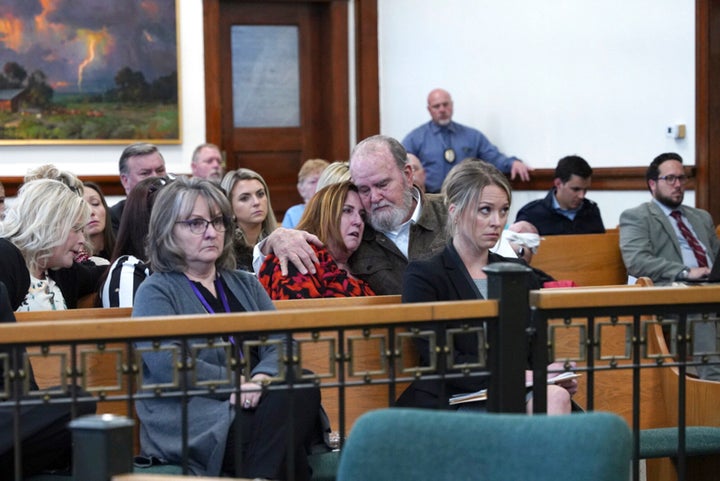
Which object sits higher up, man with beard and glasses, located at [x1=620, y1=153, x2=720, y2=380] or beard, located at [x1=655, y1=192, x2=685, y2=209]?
beard, located at [x1=655, y1=192, x2=685, y2=209]

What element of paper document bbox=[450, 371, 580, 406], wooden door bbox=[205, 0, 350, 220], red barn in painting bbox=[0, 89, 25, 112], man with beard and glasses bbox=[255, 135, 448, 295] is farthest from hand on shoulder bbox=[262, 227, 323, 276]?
wooden door bbox=[205, 0, 350, 220]

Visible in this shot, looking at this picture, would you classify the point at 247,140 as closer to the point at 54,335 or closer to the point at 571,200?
the point at 571,200

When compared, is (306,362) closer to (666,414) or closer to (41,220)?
(41,220)

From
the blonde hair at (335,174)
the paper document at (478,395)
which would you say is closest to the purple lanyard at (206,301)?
the paper document at (478,395)

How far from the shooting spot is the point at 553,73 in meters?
9.48

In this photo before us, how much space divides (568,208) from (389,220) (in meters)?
3.39

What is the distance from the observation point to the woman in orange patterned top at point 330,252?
440cm

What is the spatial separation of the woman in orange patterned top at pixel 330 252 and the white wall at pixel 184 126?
17.2 feet

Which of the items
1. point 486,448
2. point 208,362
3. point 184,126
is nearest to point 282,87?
point 184,126

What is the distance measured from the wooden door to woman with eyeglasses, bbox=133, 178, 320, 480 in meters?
6.38

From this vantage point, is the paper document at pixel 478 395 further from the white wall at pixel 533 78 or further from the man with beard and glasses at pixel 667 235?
the white wall at pixel 533 78

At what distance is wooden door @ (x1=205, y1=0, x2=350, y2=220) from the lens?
10.3 meters

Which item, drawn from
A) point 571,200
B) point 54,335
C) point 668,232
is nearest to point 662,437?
point 54,335

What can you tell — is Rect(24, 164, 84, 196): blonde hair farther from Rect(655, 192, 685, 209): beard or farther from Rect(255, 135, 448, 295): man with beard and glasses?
Rect(655, 192, 685, 209): beard
